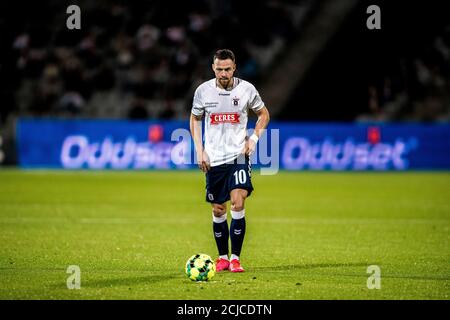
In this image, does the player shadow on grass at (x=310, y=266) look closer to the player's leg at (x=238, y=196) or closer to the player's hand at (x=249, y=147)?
the player's leg at (x=238, y=196)

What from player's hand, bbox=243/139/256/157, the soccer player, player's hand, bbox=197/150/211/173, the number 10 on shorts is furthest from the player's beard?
the number 10 on shorts

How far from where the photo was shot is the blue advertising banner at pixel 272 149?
25812 millimetres

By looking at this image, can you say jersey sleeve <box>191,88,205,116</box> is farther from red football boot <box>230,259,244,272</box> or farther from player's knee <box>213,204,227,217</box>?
red football boot <box>230,259,244,272</box>

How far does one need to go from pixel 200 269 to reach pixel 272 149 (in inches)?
651

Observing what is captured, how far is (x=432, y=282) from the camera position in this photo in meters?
9.05

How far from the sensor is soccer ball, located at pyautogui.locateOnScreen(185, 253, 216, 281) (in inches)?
351

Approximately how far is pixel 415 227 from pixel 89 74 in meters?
17.5

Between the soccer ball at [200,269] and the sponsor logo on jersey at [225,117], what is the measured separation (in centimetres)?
163

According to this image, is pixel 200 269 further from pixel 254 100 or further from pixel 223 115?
pixel 254 100

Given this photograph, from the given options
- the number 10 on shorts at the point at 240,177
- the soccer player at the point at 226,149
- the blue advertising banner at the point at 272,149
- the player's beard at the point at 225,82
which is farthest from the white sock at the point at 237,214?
the blue advertising banner at the point at 272,149

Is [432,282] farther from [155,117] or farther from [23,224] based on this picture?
[155,117]

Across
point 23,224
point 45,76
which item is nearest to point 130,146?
A: point 45,76

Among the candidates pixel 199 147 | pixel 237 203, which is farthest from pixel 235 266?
pixel 199 147

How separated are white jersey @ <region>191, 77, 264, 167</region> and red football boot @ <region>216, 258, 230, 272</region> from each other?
1.00 meters
